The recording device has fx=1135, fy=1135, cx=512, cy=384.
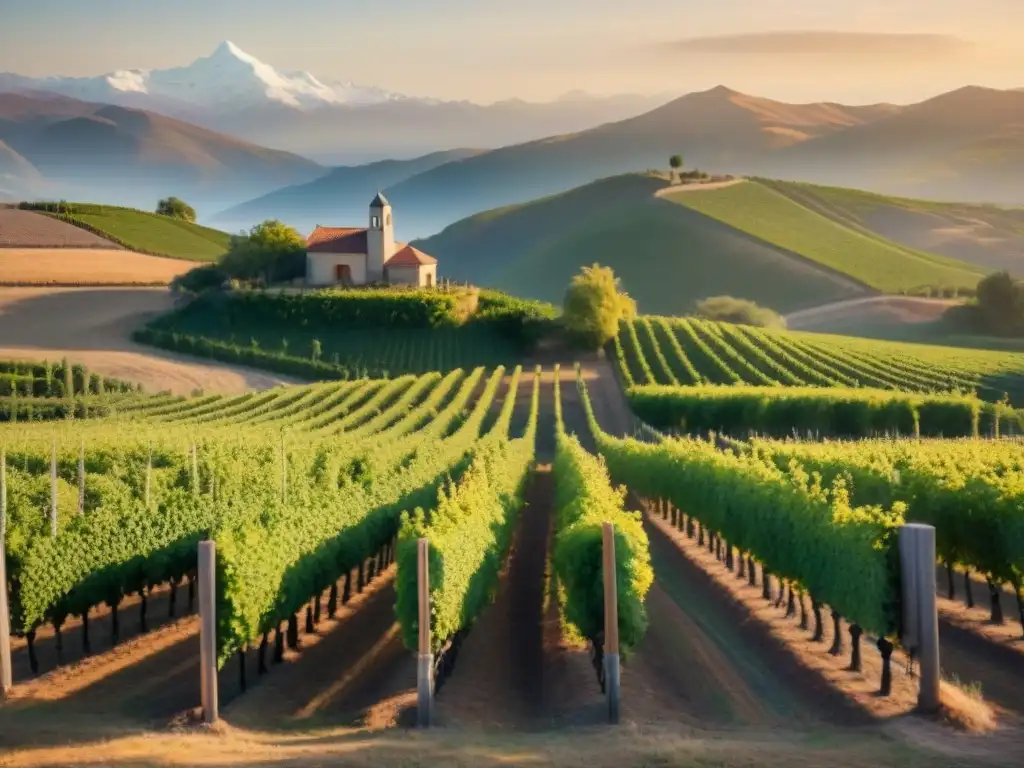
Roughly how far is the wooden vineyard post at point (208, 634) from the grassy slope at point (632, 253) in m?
113

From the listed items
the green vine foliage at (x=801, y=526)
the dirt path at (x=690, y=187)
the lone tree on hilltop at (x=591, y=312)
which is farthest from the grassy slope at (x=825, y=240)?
the green vine foliage at (x=801, y=526)

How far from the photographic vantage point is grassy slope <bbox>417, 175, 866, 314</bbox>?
418 feet

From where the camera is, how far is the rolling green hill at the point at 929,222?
15775 centimetres

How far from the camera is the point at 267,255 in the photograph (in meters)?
87.7

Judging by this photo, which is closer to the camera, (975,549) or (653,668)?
(653,668)

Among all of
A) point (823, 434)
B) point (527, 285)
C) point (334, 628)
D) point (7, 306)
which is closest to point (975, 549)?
point (334, 628)

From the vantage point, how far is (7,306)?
8294 centimetres

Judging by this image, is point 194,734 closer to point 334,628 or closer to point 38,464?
point 334,628

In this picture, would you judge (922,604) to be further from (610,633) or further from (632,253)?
(632,253)

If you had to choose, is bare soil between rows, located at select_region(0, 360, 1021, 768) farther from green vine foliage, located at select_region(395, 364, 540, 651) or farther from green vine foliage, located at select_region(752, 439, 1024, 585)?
green vine foliage, located at select_region(752, 439, 1024, 585)

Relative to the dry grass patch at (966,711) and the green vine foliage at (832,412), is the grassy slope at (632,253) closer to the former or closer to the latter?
the green vine foliage at (832,412)

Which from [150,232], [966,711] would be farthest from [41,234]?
[966,711]

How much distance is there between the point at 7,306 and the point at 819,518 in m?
78.7

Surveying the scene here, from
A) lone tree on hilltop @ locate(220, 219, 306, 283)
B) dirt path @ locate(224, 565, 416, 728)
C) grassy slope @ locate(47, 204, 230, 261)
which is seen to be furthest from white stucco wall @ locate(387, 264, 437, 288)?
dirt path @ locate(224, 565, 416, 728)
